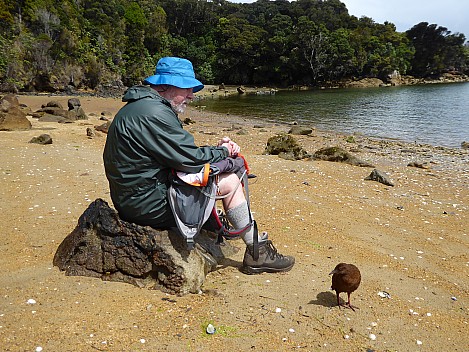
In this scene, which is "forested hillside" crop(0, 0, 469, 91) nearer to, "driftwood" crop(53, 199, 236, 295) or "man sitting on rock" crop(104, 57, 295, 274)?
"driftwood" crop(53, 199, 236, 295)

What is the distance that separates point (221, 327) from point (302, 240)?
8.18 feet

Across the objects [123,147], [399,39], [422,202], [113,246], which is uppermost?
[399,39]

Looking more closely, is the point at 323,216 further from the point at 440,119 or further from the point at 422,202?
the point at 440,119

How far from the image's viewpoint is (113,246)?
12.4 ft

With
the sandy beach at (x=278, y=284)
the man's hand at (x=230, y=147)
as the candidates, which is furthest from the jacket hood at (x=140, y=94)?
the sandy beach at (x=278, y=284)

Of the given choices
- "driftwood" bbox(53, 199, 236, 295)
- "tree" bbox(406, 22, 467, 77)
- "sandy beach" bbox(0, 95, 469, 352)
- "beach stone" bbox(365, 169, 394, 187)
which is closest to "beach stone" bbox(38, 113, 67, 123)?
"sandy beach" bbox(0, 95, 469, 352)

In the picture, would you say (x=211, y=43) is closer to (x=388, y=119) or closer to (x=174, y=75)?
(x=388, y=119)

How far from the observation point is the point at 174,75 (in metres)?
3.71

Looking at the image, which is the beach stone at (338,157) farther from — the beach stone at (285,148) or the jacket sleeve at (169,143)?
the jacket sleeve at (169,143)

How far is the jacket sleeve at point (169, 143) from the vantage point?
133 inches

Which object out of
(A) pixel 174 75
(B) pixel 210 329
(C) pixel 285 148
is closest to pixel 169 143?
(A) pixel 174 75

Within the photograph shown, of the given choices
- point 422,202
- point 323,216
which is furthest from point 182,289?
point 422,202

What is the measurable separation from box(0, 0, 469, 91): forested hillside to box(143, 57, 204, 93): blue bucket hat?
41.7 m

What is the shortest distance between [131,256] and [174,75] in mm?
1766
